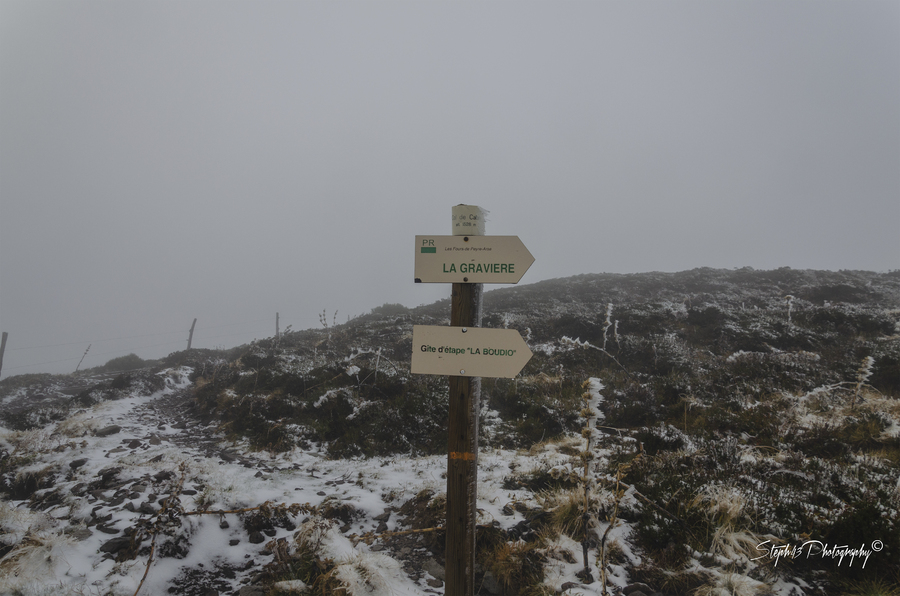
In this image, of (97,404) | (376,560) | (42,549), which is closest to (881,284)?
(376,560)

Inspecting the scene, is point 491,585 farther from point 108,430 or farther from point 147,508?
point 108,430

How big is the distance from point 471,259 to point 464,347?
645 mm

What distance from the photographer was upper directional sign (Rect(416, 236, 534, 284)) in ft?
8.52

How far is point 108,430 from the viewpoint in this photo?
753 centimetres

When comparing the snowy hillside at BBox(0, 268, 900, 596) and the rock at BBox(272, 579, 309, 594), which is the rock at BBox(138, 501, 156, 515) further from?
the rock at BBox(272, 579, 309, 594)

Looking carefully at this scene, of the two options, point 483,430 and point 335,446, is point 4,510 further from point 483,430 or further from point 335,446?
point 483,430

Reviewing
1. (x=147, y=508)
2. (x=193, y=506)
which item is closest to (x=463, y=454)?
(x=193, y=506)

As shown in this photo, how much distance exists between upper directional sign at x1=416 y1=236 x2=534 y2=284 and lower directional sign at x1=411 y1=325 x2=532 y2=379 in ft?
1.25

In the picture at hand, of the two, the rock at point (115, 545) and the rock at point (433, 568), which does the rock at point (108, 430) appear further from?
the rock at point (433, 568)

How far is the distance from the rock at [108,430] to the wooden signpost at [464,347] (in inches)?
332

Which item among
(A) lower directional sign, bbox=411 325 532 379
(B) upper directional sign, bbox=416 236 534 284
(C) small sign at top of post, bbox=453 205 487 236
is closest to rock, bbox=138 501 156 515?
(A) lower directional sign, bbox=411 325 532 379

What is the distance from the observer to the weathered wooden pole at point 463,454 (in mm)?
2686

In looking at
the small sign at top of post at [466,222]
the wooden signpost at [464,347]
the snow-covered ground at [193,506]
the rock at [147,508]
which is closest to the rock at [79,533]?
the snow-covered ground at [193,506]

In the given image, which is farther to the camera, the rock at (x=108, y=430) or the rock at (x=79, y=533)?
the rock at (x=108, y=430)
